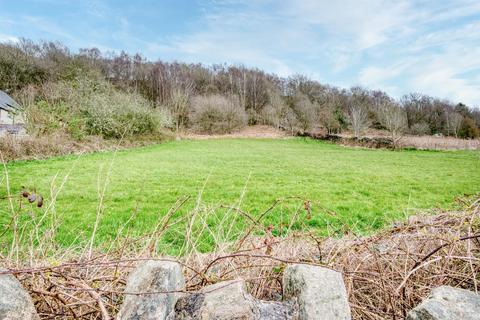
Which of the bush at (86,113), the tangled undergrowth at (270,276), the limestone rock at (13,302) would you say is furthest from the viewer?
the bush at (86,113)

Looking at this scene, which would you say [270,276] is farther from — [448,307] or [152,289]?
[448,307]

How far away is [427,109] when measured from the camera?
62656 millimetres

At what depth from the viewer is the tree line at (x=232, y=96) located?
46.5 m

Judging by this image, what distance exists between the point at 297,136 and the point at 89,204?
132 ft

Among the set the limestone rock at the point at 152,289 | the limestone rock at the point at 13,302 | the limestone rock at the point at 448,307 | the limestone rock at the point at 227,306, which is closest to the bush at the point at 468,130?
the limestone rock at the point at 448,307

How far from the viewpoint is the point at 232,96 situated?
63.2m

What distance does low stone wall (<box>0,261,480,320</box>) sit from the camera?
1.14 meters

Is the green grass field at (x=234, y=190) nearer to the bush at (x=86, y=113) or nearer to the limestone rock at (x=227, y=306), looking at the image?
the limestone rock at (x=227, y=306)

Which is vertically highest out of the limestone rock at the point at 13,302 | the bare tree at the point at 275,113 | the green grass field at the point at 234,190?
the bare tree at the point at 275,113

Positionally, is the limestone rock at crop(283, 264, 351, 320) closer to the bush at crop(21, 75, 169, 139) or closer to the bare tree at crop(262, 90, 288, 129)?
the bush at crop(21, 75, 169, 139)

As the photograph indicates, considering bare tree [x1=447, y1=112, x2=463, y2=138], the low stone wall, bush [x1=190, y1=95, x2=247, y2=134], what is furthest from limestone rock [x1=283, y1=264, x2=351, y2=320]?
bare tree [x1=447, y1=112, x2=463, y2=138]

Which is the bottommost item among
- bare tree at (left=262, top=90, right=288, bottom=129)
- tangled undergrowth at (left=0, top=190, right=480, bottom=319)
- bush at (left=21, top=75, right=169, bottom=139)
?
tangled undergrowth at (left=0, top=190, right=480, bottom=319)

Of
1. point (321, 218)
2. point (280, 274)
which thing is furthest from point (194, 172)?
point (280, 274)

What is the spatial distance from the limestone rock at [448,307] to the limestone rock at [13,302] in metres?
1.55
